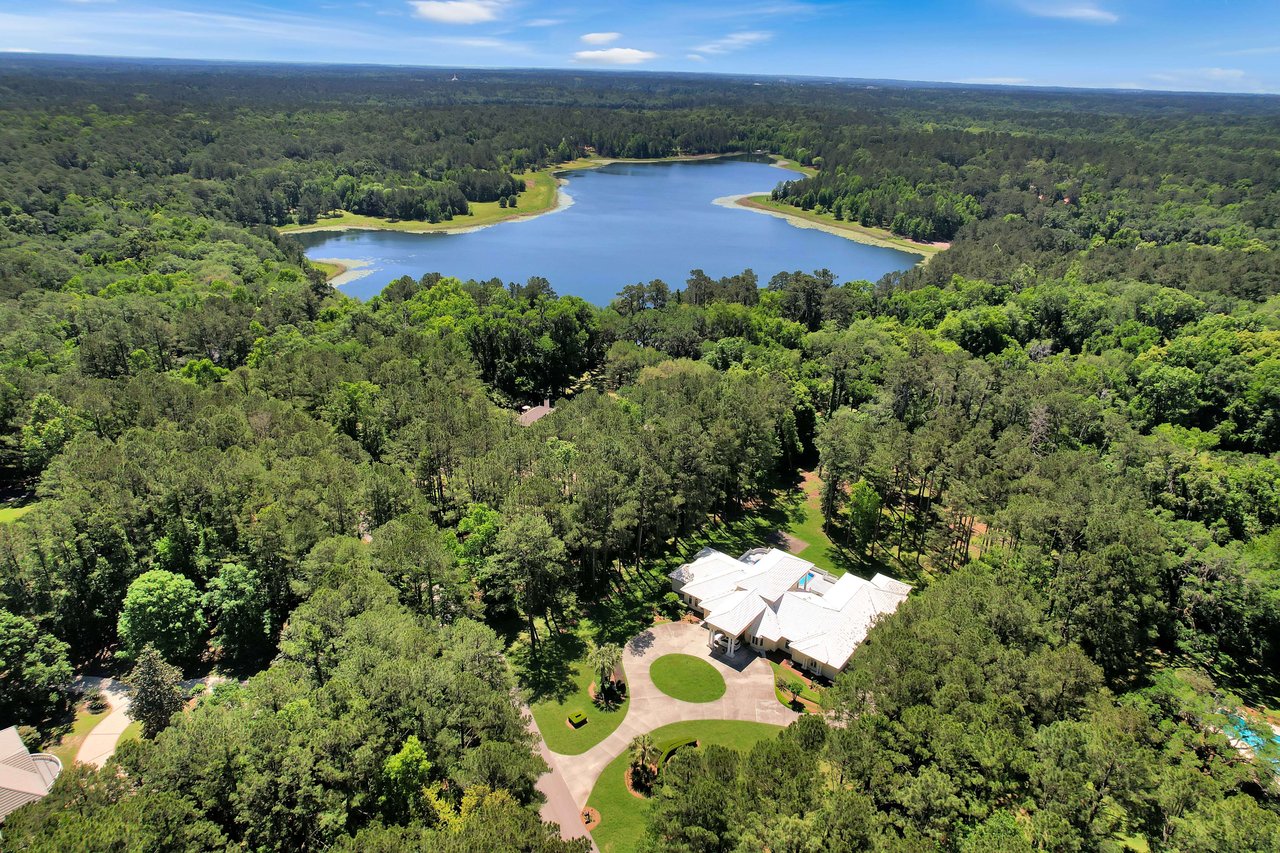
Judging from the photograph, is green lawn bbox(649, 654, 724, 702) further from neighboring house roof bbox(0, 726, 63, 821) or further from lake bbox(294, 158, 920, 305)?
lake bbox(294, 158, 920, 305)

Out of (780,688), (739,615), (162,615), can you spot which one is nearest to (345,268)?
(162,615)

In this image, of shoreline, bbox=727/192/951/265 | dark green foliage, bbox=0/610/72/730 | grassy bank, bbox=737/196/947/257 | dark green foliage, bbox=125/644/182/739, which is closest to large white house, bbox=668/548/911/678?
dark green foliage, bbox=125/644/182/739

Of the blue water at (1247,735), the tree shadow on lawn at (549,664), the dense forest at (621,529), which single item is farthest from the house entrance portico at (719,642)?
the blue water at (1247,735)

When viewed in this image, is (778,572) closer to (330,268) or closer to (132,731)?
(132,731)

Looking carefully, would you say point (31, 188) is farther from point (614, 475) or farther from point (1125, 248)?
point (1125, 248)

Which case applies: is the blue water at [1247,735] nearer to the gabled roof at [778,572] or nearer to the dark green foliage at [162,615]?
the gabled roof at [778,572]
